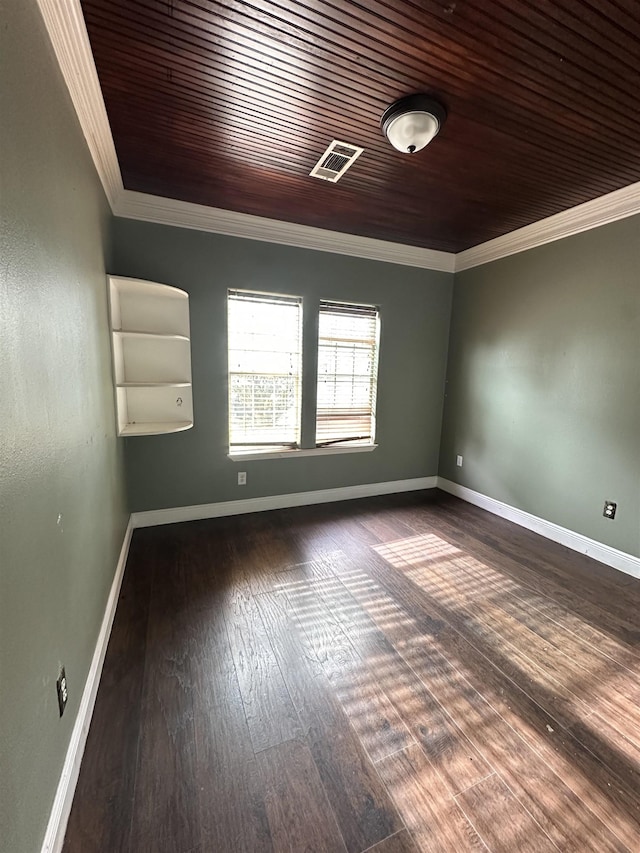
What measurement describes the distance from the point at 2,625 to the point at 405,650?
67.3 inches

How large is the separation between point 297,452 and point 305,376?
0.75m

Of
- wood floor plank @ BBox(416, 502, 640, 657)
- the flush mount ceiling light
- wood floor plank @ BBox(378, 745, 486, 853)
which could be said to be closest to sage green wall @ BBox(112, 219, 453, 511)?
wood floor plank @ BBox(416, 502, 640, 657)

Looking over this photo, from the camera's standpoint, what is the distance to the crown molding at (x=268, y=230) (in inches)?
106

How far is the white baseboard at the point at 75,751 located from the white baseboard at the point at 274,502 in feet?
3.90

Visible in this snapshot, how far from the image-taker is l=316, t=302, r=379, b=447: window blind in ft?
11.6

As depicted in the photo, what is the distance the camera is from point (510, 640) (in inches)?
75.5

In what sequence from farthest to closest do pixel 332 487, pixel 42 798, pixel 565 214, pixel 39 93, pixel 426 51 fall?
pixel 332 487
pixel 565 214
pixel 426 51
pixel 39 93
pixel 42 798

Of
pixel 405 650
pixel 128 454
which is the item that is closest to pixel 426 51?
pixel 405 650

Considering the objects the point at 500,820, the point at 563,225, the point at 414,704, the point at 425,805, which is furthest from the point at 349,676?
the point at 563,225

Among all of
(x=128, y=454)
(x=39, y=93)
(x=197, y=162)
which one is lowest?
(x=128, y=454)

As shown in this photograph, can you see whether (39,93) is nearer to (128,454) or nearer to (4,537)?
(4,537)

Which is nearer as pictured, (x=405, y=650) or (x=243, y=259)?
(x=405, y=650)

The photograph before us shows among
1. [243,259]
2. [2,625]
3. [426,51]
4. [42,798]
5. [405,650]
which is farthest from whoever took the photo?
[243,259]

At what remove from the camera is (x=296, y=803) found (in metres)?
1.17
